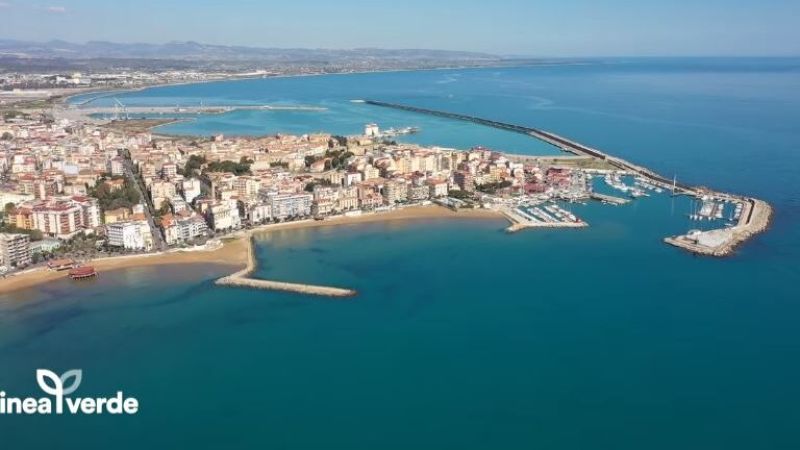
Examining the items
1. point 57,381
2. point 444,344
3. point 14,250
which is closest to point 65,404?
point 57,381

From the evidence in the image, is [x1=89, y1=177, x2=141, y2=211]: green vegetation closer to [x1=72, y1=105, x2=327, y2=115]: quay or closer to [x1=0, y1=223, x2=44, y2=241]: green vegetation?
[x1=0, y1=223, x2=44, y2=241]: green vegetation

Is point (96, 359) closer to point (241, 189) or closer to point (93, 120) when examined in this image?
point (241, 189)

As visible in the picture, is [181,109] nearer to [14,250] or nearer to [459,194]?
[459,194]

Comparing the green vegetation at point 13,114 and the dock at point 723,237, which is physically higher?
the green vegetation at point 13,114

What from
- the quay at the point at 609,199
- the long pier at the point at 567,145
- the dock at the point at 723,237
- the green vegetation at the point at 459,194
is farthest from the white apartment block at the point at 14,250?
the long pier at the point at 567,145

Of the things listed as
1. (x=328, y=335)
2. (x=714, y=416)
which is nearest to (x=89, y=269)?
(x=328, y=335)

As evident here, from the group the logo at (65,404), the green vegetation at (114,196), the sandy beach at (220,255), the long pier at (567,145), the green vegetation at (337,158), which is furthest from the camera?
the green vegetation at (337,158)

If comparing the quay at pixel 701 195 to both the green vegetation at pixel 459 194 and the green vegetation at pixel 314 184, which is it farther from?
the green vegetation at pixel 314 184
